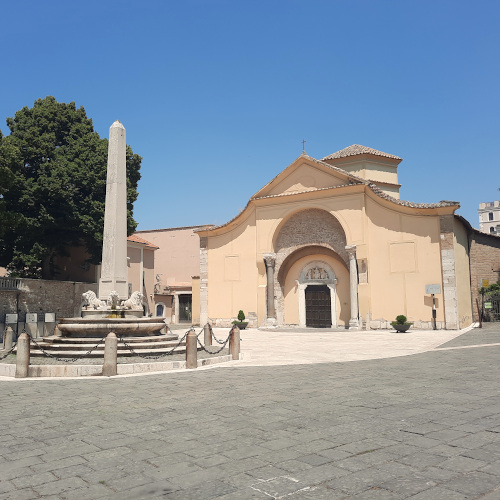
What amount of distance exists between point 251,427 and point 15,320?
58.8ft

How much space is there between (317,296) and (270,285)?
2.74m

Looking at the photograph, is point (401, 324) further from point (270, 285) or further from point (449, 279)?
point (270, 285)

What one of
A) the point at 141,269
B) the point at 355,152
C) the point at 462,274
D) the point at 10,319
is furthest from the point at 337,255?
the point at 141,269

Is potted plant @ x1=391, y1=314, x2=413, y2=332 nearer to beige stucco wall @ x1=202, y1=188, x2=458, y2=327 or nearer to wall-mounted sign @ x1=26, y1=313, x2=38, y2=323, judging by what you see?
beige stucco wall @ x1=202, y1=188, x2=458, y2=327

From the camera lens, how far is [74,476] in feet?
13.2

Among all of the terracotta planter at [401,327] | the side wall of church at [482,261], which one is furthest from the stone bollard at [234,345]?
the side wall of church at [482,261]

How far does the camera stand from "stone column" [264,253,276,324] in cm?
2633

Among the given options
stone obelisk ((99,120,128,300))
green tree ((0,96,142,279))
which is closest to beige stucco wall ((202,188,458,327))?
green tree ((0,96,142,279))

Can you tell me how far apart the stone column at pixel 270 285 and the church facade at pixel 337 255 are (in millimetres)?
57

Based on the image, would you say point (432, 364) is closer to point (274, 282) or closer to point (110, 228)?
point (110, 228)

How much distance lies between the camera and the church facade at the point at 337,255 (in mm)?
22812

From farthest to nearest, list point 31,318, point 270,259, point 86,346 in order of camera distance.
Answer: point 270,259 < point 31,318 < point 86,346

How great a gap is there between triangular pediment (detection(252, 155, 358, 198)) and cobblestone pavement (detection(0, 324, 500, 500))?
17718 millimetres

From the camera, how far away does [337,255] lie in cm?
2583
